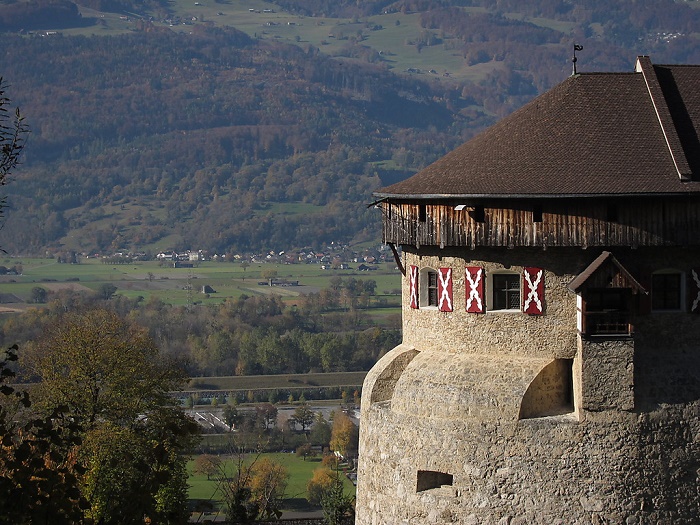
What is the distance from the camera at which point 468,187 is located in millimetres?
28922

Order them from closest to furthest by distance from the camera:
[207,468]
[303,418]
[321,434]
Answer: [207,468] < [321,434] < [303,418]

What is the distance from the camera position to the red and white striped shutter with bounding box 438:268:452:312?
1187 inches

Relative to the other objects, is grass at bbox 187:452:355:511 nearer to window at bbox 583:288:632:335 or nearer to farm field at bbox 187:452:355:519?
farm field at bbox 187:452:355:519

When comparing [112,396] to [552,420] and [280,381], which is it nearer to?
[552,420]

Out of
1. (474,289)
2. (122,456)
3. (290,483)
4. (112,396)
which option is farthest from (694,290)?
(290,483)

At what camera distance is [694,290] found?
28688 millimetres

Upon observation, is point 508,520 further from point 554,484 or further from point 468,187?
point 468,187

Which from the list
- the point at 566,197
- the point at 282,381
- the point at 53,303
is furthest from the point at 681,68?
the point at 53,303

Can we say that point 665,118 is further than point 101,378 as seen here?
No

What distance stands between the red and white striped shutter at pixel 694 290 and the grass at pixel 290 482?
54.4 meters

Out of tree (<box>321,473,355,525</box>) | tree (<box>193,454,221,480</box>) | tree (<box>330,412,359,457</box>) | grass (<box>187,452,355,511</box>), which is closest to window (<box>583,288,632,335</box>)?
tree (<box>321,473,355,525</box>)

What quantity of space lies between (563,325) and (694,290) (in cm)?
272

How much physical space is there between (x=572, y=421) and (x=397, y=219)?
6.12m

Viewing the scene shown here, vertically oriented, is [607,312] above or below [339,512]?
above
